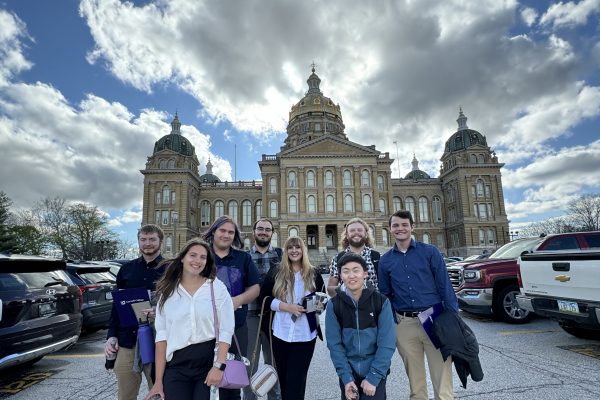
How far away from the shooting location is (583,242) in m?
6.86

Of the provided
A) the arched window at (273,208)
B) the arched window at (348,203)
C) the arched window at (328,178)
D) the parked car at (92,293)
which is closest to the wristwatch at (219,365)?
the parked car at (92,293)

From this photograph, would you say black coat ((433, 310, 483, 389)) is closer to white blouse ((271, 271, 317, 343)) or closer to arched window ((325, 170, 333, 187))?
white blouse ((271, 271, 317, 343))

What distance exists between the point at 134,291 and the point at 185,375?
105 cm

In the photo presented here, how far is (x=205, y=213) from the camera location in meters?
56.4

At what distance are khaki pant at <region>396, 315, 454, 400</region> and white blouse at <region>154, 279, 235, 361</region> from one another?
71.7 inches

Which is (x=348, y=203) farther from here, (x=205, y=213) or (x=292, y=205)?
(x=205, y=213)

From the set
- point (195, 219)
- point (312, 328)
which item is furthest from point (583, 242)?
point (195, 219)

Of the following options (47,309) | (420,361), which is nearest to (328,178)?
(47,309)

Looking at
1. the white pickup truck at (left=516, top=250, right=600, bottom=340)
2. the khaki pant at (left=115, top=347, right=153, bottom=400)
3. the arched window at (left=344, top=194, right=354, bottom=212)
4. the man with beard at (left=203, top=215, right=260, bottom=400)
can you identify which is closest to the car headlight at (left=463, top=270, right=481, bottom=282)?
the white pickup truck at (left=516, top=250, right=600, bottom=340)

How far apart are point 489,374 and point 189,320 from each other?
14.6 ft

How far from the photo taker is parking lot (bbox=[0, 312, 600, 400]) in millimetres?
4164

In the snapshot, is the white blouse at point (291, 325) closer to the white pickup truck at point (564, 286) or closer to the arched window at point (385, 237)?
the white pickup truck at point (564, 286)

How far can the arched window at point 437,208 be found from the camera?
57.6m

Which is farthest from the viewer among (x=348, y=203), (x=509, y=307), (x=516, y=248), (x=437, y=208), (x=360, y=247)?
(x=437, y=208)
